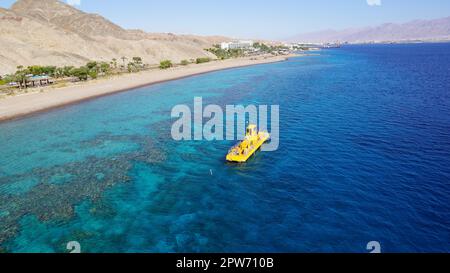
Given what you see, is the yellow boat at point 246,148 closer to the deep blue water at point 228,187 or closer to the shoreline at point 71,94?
the deep blue water at point 228,187

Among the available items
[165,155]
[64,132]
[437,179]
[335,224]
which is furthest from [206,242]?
[64,132]

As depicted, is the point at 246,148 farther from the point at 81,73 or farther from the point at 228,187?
the point at 81,73

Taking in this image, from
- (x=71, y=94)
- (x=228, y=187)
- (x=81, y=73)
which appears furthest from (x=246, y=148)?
(x=81, y=73)

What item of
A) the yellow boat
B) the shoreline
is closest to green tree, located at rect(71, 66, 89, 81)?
the shoreline

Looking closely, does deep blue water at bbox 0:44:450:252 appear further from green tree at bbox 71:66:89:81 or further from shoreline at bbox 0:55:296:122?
green tree at bbox 71:66:89:81

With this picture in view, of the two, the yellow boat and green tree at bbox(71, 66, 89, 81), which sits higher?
green tree at bbox(71, 66, 89, 81)

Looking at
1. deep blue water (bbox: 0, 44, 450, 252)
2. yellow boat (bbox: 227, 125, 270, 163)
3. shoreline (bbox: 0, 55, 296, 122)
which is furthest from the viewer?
shoreline (bbox: 0, 55, 296, 122)
